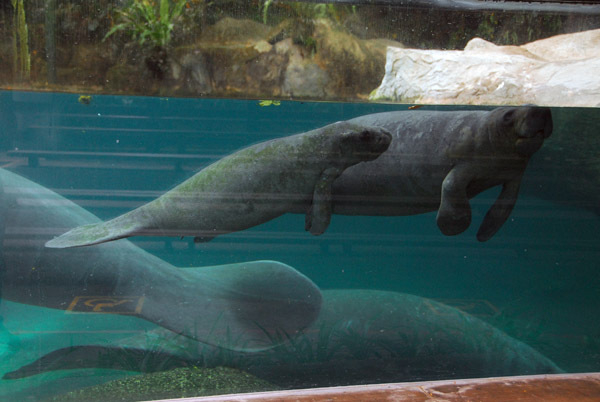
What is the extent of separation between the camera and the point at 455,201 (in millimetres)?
2730

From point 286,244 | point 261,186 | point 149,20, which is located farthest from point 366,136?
point 149,20

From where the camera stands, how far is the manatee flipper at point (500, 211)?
9.43 ft

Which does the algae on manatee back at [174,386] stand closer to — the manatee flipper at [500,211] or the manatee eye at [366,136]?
the manatee eye at [366,136]

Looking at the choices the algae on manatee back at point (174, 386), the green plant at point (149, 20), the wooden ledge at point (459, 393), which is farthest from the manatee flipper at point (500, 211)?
the green plant at point (149, 20)

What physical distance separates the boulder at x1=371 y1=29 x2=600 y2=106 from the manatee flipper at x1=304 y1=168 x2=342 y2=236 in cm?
66

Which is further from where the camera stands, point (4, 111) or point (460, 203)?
point (460, 203)

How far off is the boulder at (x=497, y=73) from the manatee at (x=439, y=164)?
1.76 ft

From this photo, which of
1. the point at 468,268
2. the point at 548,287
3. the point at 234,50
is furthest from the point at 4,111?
the point at 548,287

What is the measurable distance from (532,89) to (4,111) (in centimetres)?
256

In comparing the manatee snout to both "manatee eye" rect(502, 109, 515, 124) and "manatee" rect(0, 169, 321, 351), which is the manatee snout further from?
"manatee" rect(0, 169, 321, 351)

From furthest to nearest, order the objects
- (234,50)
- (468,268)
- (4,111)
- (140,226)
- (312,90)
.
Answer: (468,268) < (140,226) < (4,111) < (312,90) < (234,50)

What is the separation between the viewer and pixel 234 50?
1822 mm

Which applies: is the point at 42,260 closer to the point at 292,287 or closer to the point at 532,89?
the point at 292,287

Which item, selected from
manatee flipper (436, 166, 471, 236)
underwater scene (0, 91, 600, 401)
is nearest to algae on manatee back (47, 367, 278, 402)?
underwater scene (0, 91, 600, 401)
